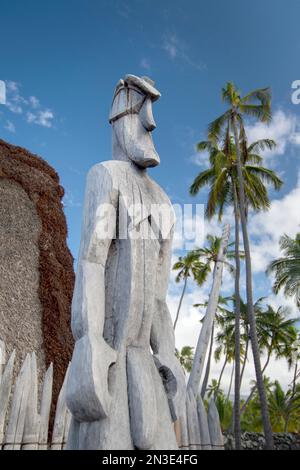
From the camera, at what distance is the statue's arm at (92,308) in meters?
1.92

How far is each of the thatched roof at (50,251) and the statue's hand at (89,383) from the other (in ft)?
26.5

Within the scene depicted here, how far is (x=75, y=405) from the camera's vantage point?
1946 mm

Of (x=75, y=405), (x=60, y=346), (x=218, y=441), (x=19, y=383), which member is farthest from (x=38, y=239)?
(x=75, y=405)

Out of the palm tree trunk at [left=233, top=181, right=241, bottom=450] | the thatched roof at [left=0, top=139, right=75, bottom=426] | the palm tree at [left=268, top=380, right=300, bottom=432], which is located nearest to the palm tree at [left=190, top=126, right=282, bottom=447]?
the palm tree trunk at [left=233, top=181, right=241, bottom=450]

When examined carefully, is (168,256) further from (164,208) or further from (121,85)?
(121,85)

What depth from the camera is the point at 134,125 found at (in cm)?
287

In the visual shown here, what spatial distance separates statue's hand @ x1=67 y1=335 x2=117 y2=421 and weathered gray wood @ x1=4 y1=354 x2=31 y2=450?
2.73 m

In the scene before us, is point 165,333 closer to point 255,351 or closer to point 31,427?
point 31,427

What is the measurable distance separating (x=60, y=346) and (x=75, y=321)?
8.48 metres

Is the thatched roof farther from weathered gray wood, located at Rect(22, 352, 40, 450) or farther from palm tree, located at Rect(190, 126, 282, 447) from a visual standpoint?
palm tree, located at Rect(190, 126, 282, 447)

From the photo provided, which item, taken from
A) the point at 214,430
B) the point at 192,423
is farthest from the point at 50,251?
the point at 214,430

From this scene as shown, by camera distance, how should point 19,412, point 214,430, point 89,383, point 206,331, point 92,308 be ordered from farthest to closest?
point 206,331
point 214,430
point 19,412
point 92,308
point 89,383

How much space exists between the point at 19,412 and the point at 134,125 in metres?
3.30

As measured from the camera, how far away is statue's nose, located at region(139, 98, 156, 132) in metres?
2.86
